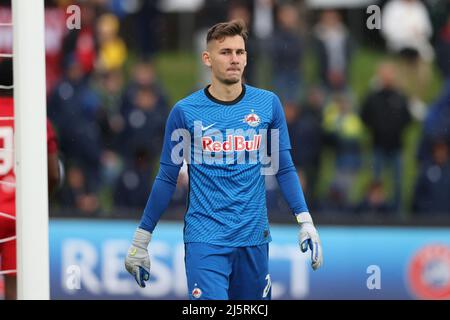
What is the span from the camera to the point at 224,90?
5809mm

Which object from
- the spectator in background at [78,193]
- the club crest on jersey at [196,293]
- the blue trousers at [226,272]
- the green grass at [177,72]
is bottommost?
the club crest on jersey at [196,293]

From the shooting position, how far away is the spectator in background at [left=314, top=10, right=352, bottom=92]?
34.9ft

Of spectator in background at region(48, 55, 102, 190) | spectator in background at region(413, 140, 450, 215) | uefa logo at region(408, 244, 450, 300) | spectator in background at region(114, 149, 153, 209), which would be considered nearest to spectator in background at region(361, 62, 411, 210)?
spectator in background at region(413, 140, 450, 215)

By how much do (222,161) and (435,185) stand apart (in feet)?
14.7

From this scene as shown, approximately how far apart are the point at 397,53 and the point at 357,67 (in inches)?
16.7

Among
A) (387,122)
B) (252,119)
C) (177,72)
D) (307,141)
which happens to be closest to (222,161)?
(252,119)

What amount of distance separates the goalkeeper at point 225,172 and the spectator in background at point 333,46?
488 cm

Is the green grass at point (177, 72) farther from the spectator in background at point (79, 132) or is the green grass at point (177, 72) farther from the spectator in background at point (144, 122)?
the spectator in background at point (79, 132)

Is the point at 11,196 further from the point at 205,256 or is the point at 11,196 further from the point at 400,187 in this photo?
the point at 400,187

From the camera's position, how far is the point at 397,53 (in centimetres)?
1096

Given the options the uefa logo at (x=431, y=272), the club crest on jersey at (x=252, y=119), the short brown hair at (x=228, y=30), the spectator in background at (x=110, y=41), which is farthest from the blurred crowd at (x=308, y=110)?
the short brown hair at (x=228, y=30)

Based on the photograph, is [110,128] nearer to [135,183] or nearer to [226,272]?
[135,183]

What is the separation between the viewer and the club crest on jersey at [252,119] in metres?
5.76

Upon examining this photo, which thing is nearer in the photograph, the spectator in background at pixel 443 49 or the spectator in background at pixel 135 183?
the spectator in background at pixel 135 183
